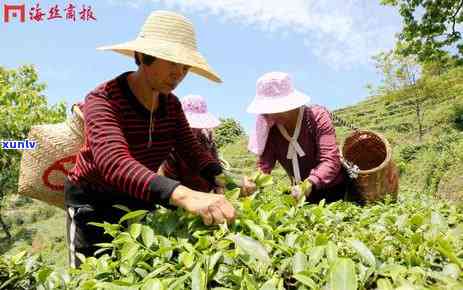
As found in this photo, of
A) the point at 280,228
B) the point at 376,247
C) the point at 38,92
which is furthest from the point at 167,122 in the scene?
the point at 38,92

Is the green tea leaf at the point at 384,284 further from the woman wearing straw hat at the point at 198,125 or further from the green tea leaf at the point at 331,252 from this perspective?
the woman wearing straw hat at the point at 198,125

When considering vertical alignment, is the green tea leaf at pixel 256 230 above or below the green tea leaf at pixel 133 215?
above

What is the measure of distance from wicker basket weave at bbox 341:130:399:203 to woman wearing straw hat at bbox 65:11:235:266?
0.93 meters

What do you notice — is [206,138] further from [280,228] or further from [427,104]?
[427,104]

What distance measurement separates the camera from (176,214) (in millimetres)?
1528

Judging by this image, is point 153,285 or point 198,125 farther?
point 198,125

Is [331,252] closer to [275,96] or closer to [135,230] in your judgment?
[135,230]

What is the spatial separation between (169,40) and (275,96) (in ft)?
3.57

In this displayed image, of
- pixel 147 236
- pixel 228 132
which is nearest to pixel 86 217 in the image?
pixel 147 236

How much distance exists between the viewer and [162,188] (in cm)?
150

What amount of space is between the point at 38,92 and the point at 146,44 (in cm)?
1769

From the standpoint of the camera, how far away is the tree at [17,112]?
15.1 metres

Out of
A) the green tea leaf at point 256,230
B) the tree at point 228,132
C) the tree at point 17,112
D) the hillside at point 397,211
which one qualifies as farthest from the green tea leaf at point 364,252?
the tree at point 228,132

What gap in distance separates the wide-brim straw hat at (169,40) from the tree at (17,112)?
46.4ft
